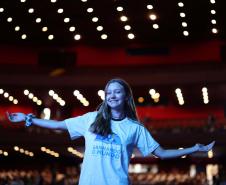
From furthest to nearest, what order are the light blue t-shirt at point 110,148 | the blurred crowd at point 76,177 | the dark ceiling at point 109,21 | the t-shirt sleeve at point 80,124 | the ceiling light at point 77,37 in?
1. the ceiling light at point 77,37
2. the blurred crowd at point 76,177
3. the dark ceiling at point 109,21
4. the t-shirt sleeve at point 80,124
5. the light blue t-shirt at point 110,148

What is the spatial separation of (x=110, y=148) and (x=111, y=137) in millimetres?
78

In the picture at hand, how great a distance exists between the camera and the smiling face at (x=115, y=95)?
3.04 m

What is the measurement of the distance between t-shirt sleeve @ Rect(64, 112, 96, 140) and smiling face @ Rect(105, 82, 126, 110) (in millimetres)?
168

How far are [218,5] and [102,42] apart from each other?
8098 millimetres

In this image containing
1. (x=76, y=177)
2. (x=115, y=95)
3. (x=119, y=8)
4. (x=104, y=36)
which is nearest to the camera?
(x=115, y=95)

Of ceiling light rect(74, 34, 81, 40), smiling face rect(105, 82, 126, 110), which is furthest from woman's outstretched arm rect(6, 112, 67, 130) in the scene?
ceiling light rect(74, 34, 81, 40)

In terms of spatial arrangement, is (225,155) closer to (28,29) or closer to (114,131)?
(28,29)

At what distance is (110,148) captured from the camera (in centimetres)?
294

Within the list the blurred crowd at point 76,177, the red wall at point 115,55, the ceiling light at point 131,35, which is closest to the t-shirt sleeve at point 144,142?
the blurred crowd at point 76,177

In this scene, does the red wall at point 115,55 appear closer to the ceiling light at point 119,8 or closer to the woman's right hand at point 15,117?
the ceiling light at point 119,8

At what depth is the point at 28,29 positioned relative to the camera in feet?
79.5

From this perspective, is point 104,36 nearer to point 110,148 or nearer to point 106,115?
point 106,115

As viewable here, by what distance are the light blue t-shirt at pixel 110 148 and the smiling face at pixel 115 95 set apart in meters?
0.12

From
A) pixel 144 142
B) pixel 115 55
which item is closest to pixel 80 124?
pixel 144 142
